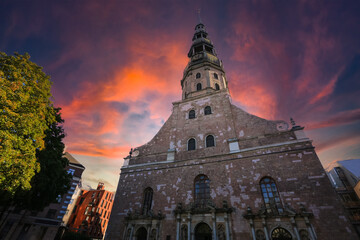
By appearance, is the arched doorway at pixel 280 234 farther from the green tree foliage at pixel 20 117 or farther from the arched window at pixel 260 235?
the green tree foliage at pixel 20 117

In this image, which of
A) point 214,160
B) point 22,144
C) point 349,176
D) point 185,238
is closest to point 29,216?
point 22,144

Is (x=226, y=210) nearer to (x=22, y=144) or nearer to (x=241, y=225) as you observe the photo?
(x=241, y=225)

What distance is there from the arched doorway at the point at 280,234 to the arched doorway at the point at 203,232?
13.1 feet

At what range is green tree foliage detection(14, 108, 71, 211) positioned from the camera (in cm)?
1023

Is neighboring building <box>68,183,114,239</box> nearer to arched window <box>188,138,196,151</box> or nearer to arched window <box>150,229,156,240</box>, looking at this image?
arched window <box>150,229,156,240</box>

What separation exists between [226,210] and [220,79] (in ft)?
52.9

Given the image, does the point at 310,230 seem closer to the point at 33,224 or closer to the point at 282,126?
the point at 282,126

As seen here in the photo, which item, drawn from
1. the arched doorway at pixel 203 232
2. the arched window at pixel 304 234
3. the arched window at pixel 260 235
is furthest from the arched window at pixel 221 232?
the arched window at pixel 304 234

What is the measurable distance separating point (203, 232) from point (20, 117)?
43.2 ft

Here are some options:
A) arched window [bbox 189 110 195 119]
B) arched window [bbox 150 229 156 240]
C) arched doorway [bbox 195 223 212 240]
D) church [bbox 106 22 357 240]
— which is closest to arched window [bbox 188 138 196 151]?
church [bbox 106 22 357 240]

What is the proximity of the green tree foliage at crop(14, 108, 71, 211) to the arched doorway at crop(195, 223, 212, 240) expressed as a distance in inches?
393

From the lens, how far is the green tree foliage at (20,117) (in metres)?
8.31

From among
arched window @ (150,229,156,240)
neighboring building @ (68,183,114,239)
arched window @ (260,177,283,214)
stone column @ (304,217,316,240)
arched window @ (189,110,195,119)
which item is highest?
arched window @ (189,110,195,119)

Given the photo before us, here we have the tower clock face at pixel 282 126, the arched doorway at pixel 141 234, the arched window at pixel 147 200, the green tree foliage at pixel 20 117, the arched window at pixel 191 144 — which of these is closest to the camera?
the green tree foliage at pixel 20 117
